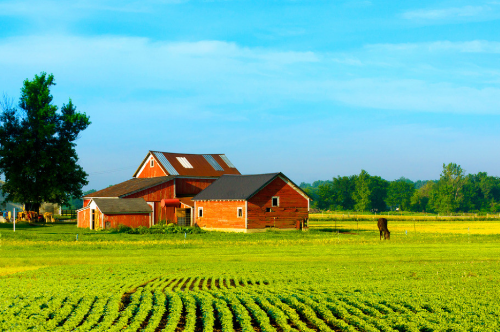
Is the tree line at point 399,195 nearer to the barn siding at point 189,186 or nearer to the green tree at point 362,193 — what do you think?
the green tree at point 362,193

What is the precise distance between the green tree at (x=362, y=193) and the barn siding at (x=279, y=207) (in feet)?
329

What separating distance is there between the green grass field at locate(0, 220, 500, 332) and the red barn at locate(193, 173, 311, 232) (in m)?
20.4

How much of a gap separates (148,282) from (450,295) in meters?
11.3

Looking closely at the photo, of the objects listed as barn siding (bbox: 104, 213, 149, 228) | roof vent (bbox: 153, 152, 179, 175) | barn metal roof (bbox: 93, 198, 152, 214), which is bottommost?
barn siding (bbox: 104, 213, 149, 228)

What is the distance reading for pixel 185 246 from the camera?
118 feet

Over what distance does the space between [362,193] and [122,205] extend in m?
110

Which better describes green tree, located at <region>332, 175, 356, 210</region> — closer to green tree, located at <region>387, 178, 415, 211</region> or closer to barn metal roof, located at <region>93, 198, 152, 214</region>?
green tree, located at <region>387, 178, 415, 211</region>

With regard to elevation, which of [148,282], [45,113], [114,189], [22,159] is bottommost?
[148,282]

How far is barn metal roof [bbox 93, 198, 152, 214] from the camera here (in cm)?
5410

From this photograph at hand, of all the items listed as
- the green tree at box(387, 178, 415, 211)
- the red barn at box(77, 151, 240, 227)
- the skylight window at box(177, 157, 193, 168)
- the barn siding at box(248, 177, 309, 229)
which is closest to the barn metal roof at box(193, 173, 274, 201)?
the barn siding at box(248, 177, 309, 229)

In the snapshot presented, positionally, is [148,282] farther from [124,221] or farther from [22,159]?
[22,159]

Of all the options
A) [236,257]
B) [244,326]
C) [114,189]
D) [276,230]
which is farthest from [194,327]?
[114,189]

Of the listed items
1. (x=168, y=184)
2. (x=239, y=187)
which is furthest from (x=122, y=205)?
(x=239, y=187)

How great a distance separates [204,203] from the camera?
58.1 meters
